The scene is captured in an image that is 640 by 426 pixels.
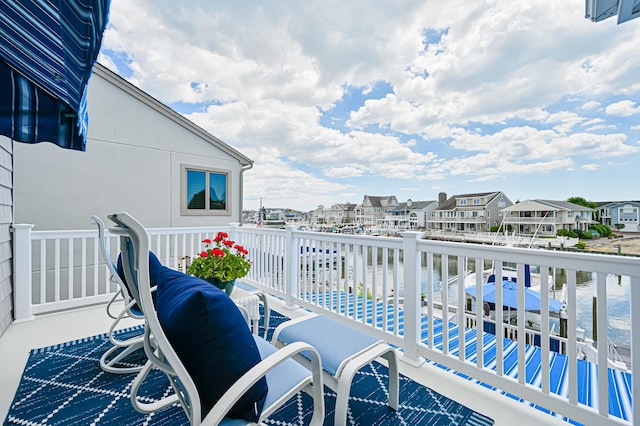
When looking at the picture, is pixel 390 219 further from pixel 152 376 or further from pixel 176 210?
pixel 152 376

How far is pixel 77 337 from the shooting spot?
2963mm

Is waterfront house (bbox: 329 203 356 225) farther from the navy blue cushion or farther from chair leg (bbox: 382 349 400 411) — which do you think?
the navy blue cushion

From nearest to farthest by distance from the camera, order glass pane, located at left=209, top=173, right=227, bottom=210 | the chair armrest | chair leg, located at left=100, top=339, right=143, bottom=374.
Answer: the chair armrest, chair leg, located at left=100, top=339, right=143, bottom=374, glass pane, located at left=209, top=173, right=227, bottom=210

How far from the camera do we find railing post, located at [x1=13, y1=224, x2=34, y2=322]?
10.8 feet

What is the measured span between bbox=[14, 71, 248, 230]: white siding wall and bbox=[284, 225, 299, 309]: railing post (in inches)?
126

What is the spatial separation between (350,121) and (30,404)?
12214 millimetres

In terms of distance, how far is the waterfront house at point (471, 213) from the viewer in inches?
241

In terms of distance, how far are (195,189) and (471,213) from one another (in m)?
6.62

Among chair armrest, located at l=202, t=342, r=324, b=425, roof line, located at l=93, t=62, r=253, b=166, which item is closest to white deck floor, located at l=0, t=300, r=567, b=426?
chair armrest, located at l=202, t=342, r=324, b=425

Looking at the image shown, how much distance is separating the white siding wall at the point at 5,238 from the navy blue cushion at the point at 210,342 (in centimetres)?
334

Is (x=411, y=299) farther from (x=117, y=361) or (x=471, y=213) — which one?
(x=471, y=213)

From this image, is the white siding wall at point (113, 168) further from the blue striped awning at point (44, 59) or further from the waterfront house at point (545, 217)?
the waterfront house at point (545, 217)

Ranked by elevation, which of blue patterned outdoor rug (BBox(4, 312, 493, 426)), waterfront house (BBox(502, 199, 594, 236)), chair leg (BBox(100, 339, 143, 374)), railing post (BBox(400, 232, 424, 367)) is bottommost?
blue patterned outdoor rug (BBox(4, 312, 493, 426))

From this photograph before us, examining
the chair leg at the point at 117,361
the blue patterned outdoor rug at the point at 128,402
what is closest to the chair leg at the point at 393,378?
the blue patterned outdoor rug at the point at 128,402
